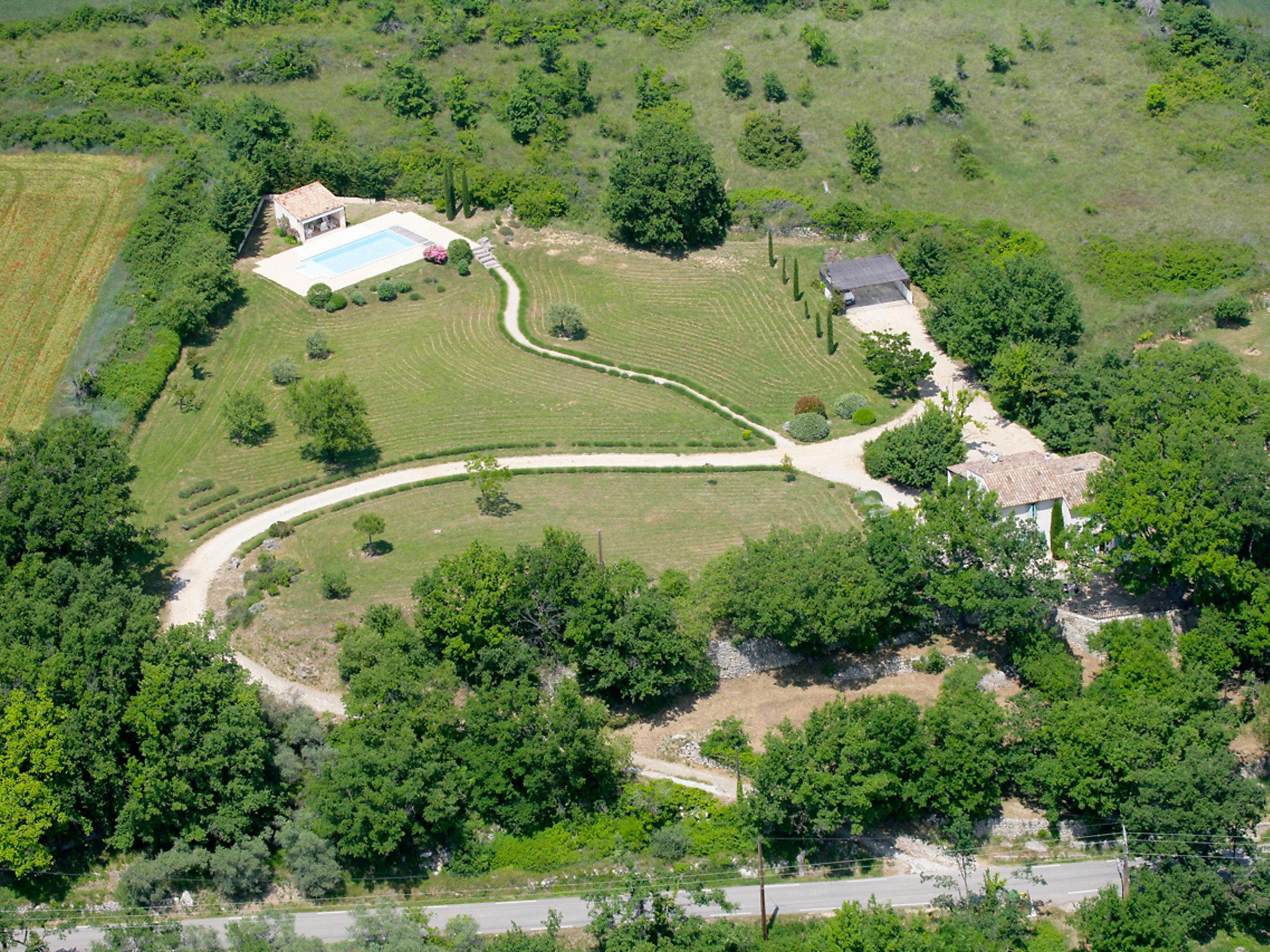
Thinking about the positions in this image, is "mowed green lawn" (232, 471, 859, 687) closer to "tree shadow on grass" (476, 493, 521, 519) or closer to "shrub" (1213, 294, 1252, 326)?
"tree shadow on grass" (476, 493, 521, 519)

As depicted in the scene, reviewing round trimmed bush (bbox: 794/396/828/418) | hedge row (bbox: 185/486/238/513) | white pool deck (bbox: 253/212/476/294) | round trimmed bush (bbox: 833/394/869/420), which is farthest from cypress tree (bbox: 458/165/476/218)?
round trimmed bush (bbox: 833/394/869/420)

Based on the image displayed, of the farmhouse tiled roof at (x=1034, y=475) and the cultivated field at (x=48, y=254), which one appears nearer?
the farmhouse tiled roof at (x=1034, y=475)

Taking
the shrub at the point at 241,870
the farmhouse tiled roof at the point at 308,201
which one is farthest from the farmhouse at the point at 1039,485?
the farmhouse tiled roof at the point at 308,201

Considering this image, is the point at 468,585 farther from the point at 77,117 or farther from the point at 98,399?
the point at 77,117

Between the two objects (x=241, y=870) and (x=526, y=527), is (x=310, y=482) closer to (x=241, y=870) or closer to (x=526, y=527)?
(x=526, y=527)

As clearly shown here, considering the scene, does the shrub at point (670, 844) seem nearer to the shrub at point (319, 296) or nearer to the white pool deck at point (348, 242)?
the shrub at point (319, 296)

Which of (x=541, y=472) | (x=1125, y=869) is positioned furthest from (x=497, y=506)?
(x=1125, y=869)

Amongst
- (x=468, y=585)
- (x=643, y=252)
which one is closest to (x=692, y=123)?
(x=643, y=252)
